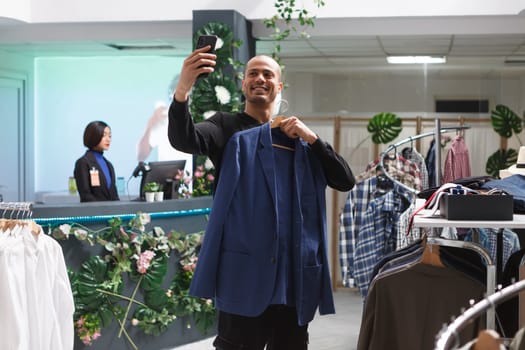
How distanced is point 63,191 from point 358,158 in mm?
3810

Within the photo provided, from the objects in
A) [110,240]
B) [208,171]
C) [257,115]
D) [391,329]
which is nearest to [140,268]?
[110,240]

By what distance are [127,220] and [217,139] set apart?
2386 millimetres

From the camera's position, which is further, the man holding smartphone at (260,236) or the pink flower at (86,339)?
the pink flower at (86,339)

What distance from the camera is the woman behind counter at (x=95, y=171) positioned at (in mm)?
6574

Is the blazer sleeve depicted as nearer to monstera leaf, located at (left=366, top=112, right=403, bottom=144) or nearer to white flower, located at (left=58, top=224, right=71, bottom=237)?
white flower, located at (left=58, top=224, right=71, bottom=237)

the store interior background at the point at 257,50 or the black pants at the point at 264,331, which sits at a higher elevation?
the store interior background at the point at 257,50

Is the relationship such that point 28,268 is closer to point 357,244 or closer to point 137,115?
point 357,244

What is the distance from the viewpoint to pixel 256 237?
301 cm

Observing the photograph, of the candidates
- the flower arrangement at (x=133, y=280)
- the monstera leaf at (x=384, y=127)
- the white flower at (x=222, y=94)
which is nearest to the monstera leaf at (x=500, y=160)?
the monstera leaf at (x=384, y=127)

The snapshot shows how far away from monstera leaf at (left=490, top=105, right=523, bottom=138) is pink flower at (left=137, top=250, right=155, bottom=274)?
410cm

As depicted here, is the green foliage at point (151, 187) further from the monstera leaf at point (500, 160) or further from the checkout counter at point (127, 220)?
the monstera leaf at point (500, 160)

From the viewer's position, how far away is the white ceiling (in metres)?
7.22

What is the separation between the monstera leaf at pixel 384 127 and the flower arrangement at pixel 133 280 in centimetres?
286

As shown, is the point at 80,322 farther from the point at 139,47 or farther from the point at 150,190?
the point at 139,47
